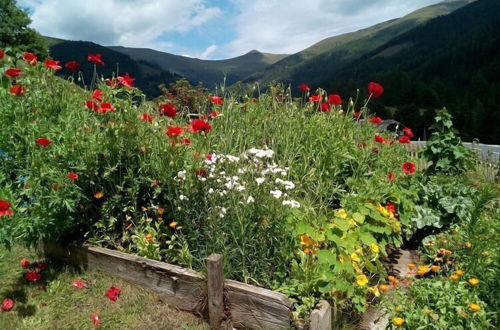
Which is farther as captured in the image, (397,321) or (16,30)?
(16,30)

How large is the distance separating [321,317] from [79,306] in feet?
6.27

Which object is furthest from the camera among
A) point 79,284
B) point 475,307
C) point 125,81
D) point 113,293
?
point 125,81

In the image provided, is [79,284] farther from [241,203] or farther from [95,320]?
[241,203]

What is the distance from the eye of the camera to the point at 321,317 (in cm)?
213

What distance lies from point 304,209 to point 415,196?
166 cm

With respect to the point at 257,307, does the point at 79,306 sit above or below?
below

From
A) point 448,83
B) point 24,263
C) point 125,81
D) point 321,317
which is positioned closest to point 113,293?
point 24,263

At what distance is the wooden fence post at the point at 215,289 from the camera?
7.87 ft

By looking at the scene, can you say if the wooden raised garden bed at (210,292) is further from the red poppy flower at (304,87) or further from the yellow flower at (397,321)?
the red poppy flower at (304,87)

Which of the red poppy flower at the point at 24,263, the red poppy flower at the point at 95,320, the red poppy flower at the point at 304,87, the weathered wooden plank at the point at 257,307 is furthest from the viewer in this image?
the red poppy flower at the point at 304,87

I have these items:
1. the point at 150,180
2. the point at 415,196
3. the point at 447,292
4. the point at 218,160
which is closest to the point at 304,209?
the point at 218,160

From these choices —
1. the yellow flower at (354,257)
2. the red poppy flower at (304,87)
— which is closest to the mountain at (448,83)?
the red poppy flower at (304,87)

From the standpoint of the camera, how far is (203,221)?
116 inches

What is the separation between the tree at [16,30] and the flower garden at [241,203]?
37339 millimetres
